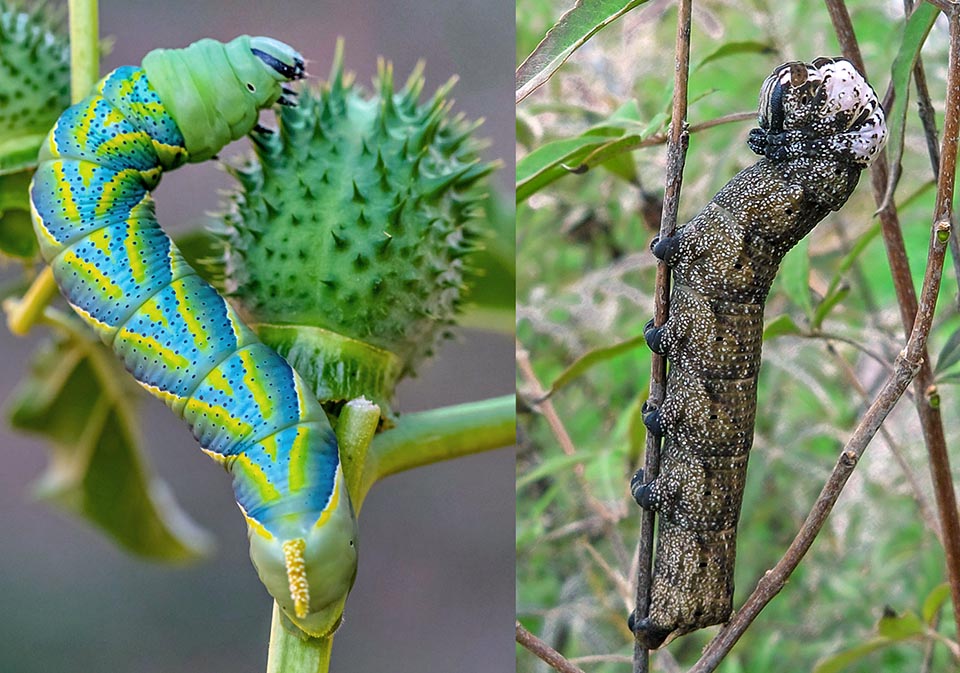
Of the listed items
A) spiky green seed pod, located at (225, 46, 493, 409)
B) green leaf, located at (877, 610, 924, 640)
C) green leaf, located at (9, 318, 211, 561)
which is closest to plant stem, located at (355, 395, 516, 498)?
spiky green seed pod, located at (225, 46, 493, 409)

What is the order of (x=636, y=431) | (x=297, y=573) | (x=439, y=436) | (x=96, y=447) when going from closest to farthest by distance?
(x=297, y=573), (x=439, y=436), (x=636, y=431), (x=96, y=447)

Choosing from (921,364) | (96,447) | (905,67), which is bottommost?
(96,447)

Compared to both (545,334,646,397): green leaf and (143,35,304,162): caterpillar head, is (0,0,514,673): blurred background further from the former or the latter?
(143,35,304,162): caterpillar head

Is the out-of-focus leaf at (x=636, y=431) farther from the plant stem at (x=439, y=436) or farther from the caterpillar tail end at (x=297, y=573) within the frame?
the caterpillar tail end at (x=297, y=573)

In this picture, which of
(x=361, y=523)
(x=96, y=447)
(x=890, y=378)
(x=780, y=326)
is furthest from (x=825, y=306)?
(x=96, y=447)

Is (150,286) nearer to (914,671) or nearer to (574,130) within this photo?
(574,130)

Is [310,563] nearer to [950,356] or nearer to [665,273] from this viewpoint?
[665,273]

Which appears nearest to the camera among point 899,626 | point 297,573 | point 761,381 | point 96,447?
point 297,573
